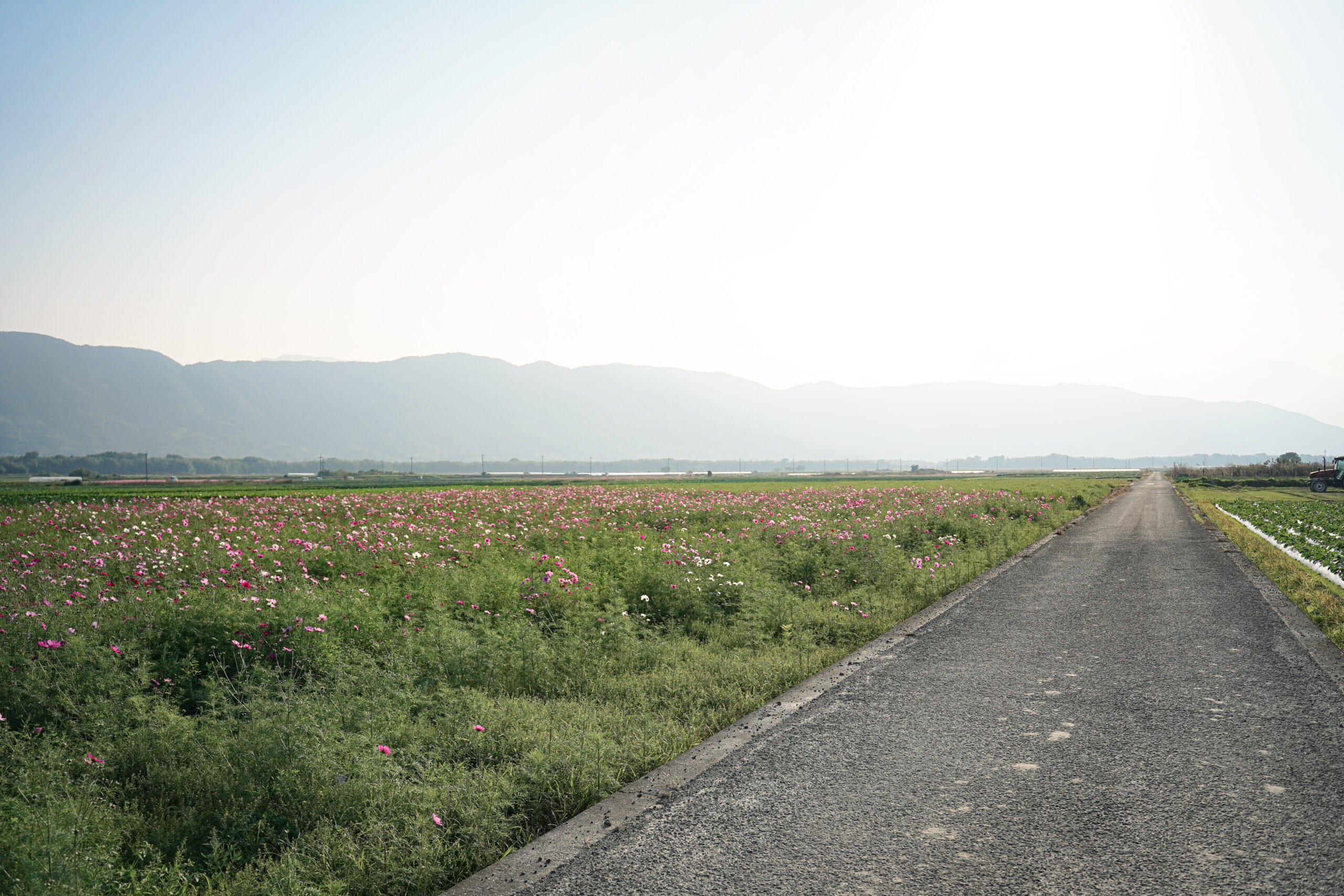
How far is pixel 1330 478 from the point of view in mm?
64000

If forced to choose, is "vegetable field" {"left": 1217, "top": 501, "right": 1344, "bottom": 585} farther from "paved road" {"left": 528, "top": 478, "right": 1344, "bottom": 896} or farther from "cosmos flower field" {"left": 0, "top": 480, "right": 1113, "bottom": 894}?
"paved road" {"left": 528, "top": 478, "right": 1344, "bottom": 896}

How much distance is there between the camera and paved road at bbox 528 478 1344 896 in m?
3.60

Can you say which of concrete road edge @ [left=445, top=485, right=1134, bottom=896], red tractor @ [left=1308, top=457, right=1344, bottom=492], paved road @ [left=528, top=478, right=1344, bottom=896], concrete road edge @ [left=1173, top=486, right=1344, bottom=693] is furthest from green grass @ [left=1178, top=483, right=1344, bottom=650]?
red tractor @ [left=1308, top=457, right=1344, bottom=492]

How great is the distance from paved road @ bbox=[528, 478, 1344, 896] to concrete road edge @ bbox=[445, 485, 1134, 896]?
10 cm

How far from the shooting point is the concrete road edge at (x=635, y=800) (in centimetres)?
373

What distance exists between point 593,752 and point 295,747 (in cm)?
196

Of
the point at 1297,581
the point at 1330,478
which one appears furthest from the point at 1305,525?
the point at 1330,478

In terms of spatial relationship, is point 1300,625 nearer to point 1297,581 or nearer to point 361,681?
point 1297,581

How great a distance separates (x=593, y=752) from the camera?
200 inches

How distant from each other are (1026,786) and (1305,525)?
2712 centimetres

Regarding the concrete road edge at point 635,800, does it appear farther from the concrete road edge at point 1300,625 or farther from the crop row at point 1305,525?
the crop row at point 1305,525

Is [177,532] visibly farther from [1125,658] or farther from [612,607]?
[1125,658]

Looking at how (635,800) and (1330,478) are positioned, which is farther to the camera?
(1330,478)

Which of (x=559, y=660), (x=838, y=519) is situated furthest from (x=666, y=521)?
(x=559, y=660)
